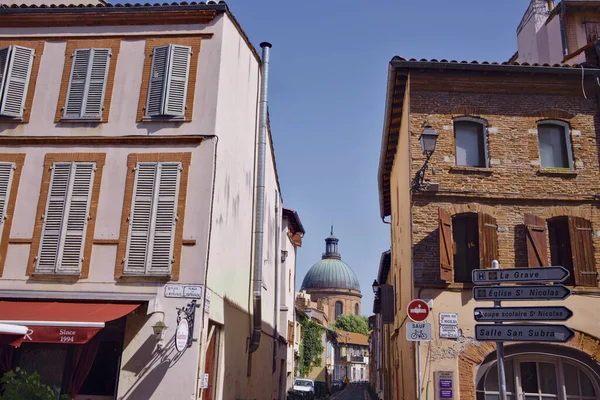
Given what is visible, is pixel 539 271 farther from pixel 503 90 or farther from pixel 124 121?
pixel 124 121

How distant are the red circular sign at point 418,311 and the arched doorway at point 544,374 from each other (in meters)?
3.44

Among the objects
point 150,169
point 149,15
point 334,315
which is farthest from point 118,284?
point 334,315

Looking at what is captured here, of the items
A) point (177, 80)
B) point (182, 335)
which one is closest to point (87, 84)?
point (177, 80)

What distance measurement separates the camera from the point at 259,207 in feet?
54.5

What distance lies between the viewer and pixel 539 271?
27.9ft

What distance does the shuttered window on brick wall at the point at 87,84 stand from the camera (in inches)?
528

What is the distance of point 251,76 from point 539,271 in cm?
1043

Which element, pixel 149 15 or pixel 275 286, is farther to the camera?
pixel 275 286

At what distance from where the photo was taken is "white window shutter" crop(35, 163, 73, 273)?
12375mm

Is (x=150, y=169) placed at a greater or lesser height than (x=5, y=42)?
lesser

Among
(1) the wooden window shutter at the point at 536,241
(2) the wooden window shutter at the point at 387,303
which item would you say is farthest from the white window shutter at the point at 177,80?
(2) the wooden window shutter at the point at 387,303

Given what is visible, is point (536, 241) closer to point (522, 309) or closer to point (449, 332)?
point (449, 332)

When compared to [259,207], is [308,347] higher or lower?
lower

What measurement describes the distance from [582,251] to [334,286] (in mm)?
96984
